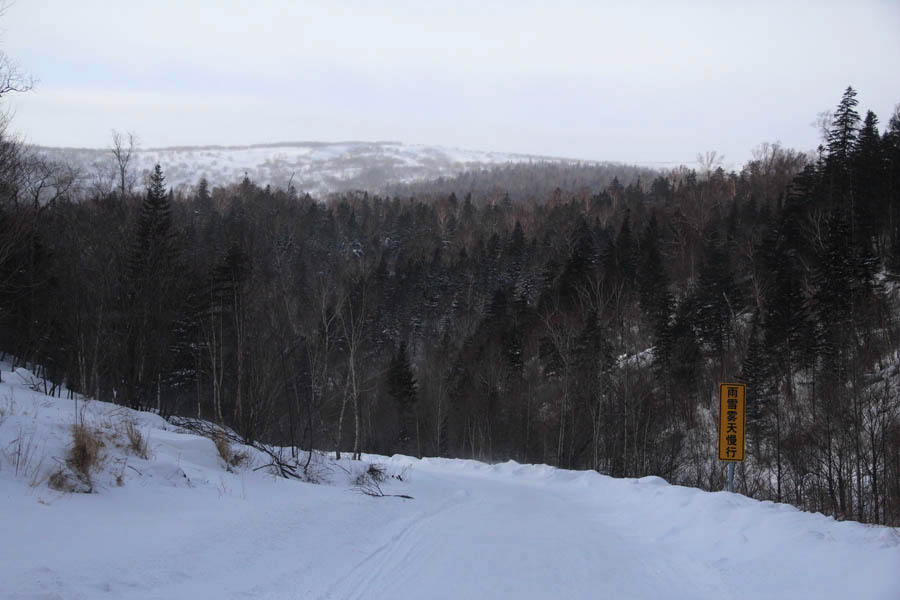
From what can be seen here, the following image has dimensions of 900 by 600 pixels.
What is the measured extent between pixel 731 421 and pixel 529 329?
5584cm

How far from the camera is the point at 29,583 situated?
3.83 meters

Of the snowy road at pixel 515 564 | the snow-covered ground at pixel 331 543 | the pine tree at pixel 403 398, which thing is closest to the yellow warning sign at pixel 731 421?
the snow-covered ground at pixel 331 543

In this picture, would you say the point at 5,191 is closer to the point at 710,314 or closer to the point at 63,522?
the point at 63,522

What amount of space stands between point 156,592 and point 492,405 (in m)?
50.0

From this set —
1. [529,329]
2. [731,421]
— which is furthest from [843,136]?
[731,421]

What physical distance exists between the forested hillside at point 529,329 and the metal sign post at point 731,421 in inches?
301

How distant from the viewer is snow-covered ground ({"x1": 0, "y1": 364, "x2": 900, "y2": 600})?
15.4 ft

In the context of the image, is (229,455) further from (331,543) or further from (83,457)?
(331,543)

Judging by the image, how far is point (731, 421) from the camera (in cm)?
1184

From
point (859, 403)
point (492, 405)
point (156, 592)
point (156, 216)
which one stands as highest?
point (156, 216)

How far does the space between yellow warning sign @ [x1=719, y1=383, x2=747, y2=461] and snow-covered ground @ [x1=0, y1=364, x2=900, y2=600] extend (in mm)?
2153

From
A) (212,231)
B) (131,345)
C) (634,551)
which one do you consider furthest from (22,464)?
(212,231)

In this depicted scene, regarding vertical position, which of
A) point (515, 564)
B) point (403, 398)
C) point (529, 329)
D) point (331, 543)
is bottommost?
point (403, 398)

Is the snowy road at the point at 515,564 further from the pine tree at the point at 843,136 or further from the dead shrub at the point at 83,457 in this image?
the pine tree at the point at 843,136
